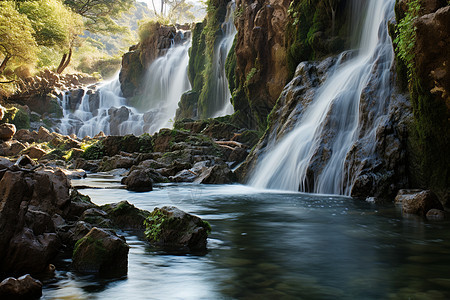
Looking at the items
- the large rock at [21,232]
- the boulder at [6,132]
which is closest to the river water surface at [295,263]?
the large rock at [21,232]

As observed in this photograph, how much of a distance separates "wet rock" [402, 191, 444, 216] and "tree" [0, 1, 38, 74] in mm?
22556

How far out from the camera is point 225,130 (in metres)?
20.1

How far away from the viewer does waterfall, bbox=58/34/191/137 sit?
36.0 m

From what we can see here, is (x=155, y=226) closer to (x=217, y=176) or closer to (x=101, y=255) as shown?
(x=101, y=255)

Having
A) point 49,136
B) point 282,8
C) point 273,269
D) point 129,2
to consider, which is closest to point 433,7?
point 273,269

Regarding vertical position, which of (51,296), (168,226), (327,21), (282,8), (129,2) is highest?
(129,2)

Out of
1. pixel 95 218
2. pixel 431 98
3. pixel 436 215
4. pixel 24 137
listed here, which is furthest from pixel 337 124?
pixel 24 137

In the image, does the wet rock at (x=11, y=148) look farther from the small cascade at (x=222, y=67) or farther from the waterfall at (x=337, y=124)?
the waterfall at (x=337, y=124)

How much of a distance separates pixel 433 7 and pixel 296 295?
20.1 feet

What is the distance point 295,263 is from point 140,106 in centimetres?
3832

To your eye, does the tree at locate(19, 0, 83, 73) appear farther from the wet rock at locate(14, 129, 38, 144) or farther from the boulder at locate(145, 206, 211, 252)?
the boulder at locate(145, 206, 211, 252)

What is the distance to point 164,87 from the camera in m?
38.9

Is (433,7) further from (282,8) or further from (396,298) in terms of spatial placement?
(282,8)

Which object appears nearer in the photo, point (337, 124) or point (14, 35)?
point (337, 124)
